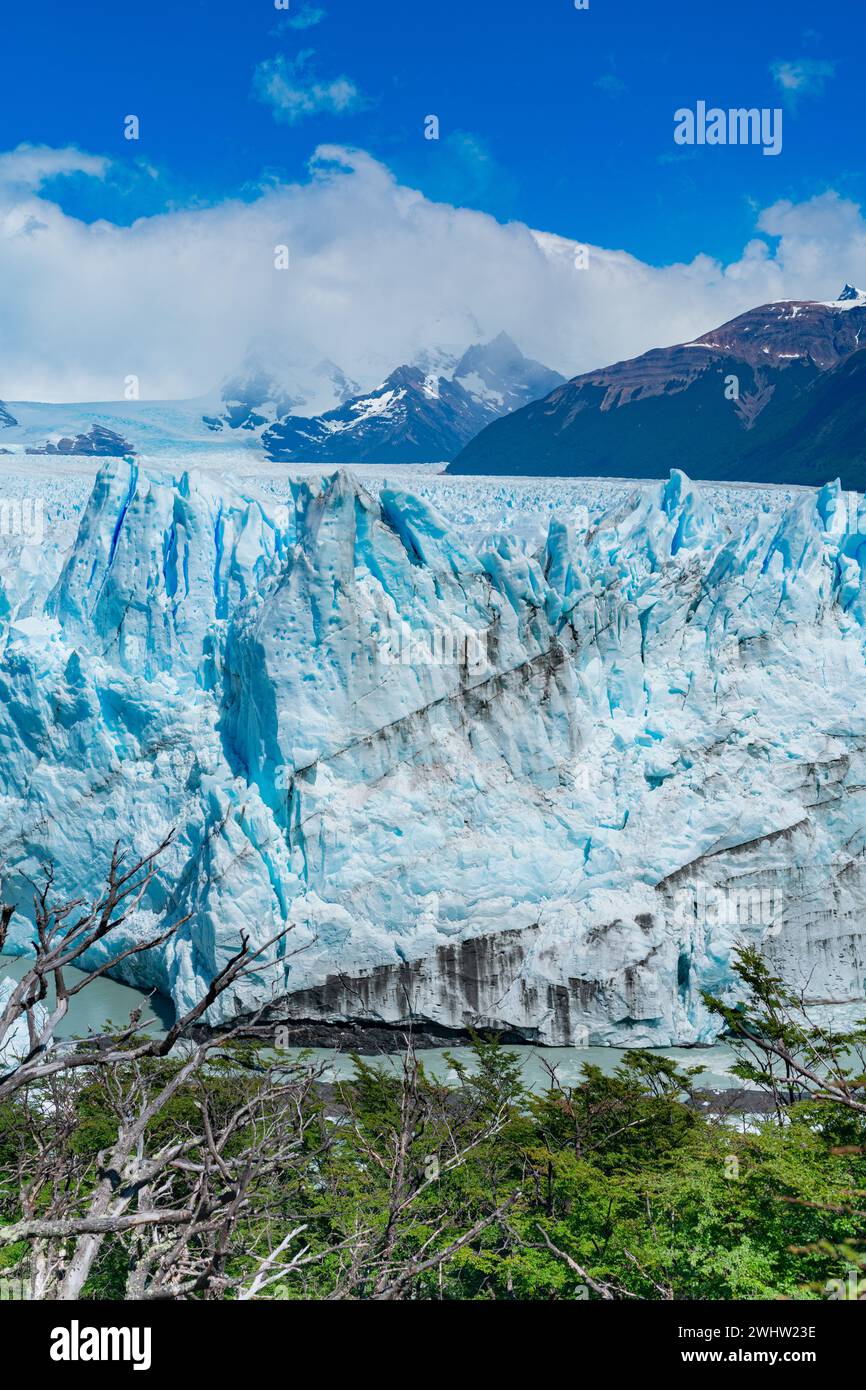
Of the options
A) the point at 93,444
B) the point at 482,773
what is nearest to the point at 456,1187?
the point at 482,773

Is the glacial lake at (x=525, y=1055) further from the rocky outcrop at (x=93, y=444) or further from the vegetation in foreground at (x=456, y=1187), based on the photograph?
the rocky outcrop at (x=93, y=444)

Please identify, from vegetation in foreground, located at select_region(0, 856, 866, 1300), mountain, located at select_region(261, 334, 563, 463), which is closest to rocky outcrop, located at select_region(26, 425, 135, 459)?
mountain, located at select_region(261, 334, 563, 463)

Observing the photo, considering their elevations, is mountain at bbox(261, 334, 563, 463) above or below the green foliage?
above

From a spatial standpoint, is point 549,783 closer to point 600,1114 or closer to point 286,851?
point 286,851

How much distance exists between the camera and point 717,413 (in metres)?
37.9

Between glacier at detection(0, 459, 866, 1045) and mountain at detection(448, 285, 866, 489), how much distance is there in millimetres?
20491

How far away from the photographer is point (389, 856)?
48.3 feet

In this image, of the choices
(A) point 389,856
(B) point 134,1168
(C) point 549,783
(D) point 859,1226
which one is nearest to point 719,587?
(C) point 549,783

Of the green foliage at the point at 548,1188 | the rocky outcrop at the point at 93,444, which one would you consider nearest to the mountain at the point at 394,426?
the rocky outcrop at the point at 93,444

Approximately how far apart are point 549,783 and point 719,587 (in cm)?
375

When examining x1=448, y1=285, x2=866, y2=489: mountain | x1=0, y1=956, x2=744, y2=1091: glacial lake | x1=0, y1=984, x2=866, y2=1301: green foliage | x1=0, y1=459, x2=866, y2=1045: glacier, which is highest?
x1=448, y1=285, x2=866, y2=489: mountain

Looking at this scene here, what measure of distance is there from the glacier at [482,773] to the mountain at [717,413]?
20.5m

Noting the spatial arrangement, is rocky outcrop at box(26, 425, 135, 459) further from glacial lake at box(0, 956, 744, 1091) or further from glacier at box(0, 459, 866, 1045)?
glacial lake at box(0, 956, 744, 1091)

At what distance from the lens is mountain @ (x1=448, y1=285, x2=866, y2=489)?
36531 millimetres
